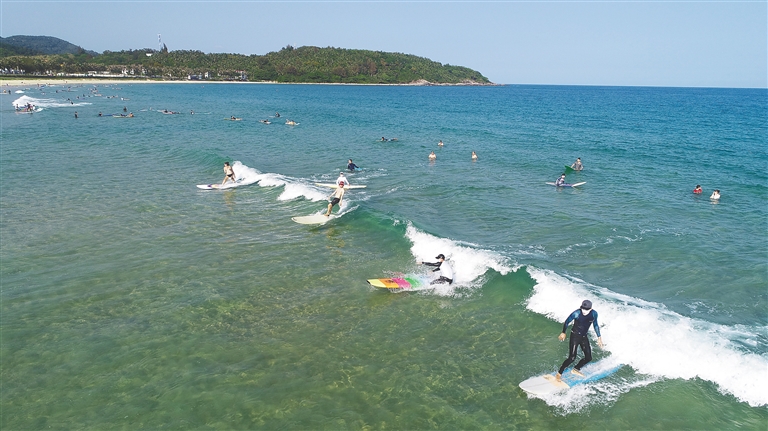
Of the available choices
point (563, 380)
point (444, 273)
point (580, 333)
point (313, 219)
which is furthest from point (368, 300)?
point (313, 219)

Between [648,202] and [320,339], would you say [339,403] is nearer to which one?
[320,339]

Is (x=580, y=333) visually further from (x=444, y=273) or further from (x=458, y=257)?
(x=458, y=257)

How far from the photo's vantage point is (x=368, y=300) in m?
15.5

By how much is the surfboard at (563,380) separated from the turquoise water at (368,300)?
0.65 feet

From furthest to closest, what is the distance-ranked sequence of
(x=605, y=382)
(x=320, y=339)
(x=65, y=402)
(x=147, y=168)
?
(x=147, y=168) → (x=320, y=339) → (x=605, y=382) → (x=65, y=402)

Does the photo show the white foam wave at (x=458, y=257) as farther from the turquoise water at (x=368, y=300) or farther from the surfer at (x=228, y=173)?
the surfer at (x=228, y=173)

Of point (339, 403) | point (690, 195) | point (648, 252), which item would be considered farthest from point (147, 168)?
point (690, 195)

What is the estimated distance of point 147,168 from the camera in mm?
34625

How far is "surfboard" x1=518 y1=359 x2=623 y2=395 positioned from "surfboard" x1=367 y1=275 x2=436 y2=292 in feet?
18.7

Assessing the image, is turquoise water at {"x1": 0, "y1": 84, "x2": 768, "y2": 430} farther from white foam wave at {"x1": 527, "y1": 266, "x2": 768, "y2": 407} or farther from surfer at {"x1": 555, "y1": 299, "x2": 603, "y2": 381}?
surfer at {"x1": 555, "y1": 299, "x2": 603, "y2": 381}

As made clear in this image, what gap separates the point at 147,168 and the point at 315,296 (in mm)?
25432

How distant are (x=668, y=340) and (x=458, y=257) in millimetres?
7975

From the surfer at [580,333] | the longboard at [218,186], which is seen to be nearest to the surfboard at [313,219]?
the longboard at [218,186]

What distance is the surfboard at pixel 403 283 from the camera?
16.1 metres
